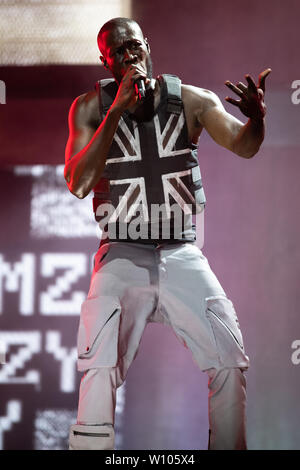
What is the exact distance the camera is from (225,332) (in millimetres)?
1554

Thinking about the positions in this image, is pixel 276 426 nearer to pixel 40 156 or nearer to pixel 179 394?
pixel 179 394

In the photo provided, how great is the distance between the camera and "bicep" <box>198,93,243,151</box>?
5.44 feet

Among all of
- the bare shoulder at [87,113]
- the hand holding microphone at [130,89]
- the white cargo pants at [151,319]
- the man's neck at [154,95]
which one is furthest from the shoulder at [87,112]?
the white cargo pants at [151,319]

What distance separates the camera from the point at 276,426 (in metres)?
2.42

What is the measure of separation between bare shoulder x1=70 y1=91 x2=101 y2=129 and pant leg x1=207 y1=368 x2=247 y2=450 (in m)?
0.86

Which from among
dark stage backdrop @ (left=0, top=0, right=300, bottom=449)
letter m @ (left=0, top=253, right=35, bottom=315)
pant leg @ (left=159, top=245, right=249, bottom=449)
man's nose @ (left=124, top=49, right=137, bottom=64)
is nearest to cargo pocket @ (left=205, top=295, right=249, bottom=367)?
pant leg @ (left=159, top=245, right=249, bottom=449)

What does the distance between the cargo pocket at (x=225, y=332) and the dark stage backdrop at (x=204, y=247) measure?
0.88 metres

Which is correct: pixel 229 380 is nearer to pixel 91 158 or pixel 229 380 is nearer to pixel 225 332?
pixel 225 332

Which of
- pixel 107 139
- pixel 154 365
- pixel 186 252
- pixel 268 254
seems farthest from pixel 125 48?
pixel 154 365

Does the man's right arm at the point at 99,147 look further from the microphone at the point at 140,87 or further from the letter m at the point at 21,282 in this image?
the letter m at the point at 21,282

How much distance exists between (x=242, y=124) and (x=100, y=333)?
0.75 meters

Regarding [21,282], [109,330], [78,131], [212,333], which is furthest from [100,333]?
[21,282]

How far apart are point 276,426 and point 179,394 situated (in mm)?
452

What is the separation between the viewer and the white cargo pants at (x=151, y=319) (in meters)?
1.47
